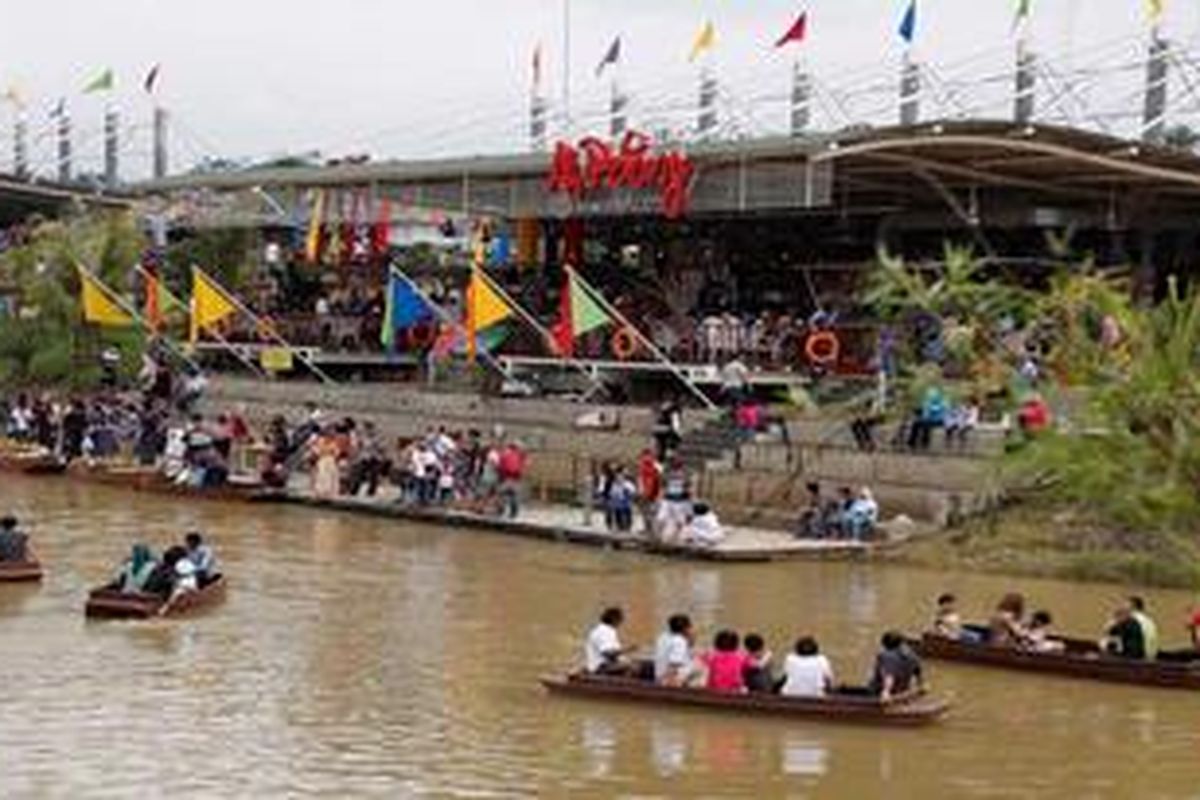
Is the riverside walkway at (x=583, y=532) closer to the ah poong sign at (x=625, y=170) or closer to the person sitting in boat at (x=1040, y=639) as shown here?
the ah poong sign at (x=625, y=170)

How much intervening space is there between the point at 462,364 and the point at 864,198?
8.76 m

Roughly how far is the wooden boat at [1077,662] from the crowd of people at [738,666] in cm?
216

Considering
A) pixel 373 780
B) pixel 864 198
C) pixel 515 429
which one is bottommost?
pixel 373 780

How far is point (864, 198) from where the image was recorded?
41.2 meters

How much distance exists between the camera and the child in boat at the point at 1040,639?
2178 cm

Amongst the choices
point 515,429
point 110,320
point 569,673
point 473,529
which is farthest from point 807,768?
point 110,320

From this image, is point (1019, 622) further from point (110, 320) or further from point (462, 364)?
point (110, 320)

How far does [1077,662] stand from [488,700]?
19.3 ft

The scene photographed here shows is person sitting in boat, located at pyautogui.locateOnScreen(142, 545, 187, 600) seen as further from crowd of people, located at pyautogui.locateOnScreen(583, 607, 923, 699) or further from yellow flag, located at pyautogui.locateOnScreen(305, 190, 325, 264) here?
yellow flag, located at pyautogui.locateOnScreen(305, 190, 325, 264)

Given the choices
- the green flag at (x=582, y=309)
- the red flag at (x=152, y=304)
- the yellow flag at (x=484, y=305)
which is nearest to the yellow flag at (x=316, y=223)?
the red flag at (x=152, y=304)

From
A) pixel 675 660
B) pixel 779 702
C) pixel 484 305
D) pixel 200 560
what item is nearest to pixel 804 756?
pixel 779 702

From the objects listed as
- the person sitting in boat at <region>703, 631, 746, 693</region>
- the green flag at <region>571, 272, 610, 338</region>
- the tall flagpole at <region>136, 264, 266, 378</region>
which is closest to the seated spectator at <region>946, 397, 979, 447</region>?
the green flag at <region>571, 272, 610, 338</region>

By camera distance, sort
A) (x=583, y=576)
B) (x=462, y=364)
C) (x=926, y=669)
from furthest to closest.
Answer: (x=462, y=364), (x=583, y=576), (x=926, y=669)

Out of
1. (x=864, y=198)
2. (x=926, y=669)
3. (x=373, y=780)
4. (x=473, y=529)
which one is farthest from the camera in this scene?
(x=864, y=198)
